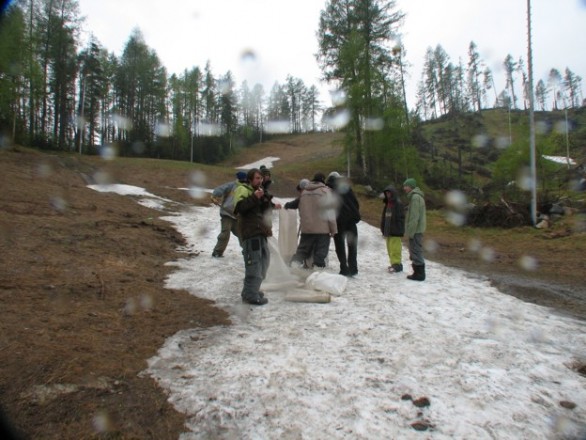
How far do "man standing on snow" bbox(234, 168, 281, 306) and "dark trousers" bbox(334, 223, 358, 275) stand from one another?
264cm

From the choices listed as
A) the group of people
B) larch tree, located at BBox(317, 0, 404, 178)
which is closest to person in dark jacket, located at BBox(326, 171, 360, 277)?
the group of people

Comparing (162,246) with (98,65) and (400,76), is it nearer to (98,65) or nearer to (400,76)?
(400,76)

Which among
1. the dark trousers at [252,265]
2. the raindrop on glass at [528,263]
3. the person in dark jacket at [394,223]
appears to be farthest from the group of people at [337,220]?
the raindrop on glass at [528,263]

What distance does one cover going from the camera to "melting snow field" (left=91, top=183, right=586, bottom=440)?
2877 mm

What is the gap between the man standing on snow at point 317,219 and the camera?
779cm

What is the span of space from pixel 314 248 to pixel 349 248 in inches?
30.6

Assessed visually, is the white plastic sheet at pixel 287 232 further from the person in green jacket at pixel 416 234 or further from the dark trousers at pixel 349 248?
the person in green jacket at pixel 416 234

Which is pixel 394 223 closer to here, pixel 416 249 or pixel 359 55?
pixel 416 249

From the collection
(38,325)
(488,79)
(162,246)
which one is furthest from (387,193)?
(488,79)

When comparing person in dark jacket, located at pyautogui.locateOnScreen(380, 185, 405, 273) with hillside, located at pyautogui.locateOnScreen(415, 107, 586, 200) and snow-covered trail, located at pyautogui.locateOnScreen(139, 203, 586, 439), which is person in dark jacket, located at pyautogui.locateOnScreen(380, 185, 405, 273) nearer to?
snow-covered trail, located at pyautogui.locateOnScreen(139, 203, 586, 439)

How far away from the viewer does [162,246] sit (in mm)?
9883

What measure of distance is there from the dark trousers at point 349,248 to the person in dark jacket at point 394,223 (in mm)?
968

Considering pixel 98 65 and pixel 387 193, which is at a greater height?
pixel 98 65

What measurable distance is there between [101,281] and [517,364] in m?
6.03
